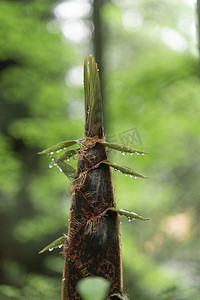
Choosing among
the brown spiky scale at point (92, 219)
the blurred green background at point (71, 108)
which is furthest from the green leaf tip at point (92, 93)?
the blurred green background at point (71, 108)

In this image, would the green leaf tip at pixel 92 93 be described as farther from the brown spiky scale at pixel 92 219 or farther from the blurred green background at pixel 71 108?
A: the blurred green background at pixel 71 108

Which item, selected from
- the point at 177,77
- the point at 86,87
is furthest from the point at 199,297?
the point at 177,77

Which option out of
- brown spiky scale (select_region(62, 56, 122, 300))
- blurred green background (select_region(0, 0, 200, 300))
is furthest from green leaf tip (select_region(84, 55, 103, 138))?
blurred green background (select_region(0, 0, 200, 300))

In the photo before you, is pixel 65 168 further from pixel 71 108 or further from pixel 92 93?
pixel 71 108

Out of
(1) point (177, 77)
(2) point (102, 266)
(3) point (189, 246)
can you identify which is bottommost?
(2) point (102, 266)

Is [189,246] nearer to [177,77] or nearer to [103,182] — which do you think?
[177,77]

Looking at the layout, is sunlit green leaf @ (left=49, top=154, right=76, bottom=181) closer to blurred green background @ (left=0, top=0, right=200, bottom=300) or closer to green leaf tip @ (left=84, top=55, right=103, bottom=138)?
green leaf tip @ (left=84, top=55, right=103, bottom=138)
